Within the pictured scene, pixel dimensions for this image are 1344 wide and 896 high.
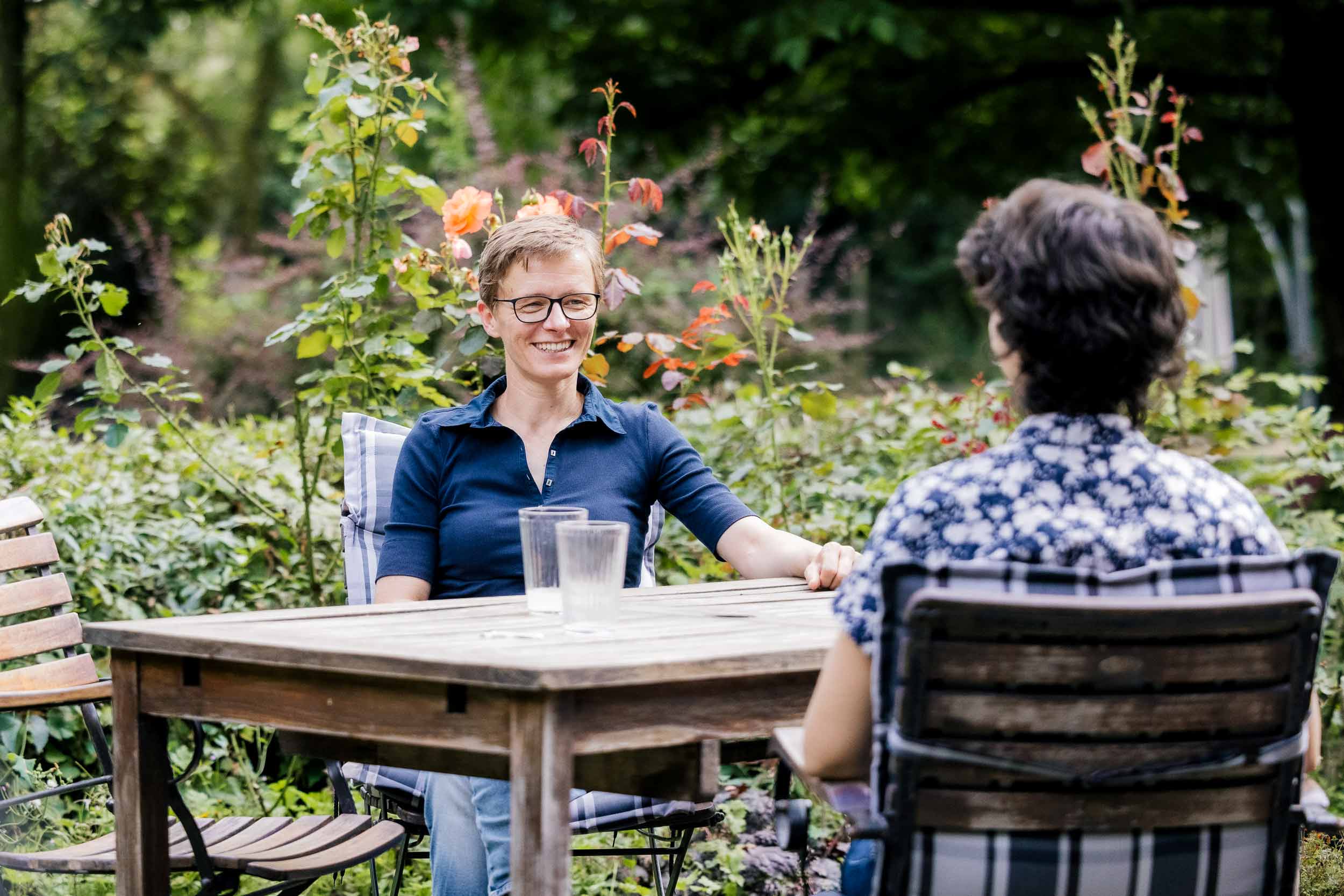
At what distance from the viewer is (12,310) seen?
891cm

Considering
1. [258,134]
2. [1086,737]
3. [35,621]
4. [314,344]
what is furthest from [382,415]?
[258,134]

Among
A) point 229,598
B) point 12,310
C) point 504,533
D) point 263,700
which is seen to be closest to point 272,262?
point 12,310

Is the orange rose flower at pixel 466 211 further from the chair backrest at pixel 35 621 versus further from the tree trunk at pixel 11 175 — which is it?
the tree trunk at pixel 11 175

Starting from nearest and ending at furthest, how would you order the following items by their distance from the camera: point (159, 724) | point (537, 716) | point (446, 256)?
point (537, 716), point (159, 724), point (446, 256)

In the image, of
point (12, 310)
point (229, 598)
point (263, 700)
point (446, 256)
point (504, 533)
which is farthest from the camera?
point (12, 310)

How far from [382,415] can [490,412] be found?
76 centimetres

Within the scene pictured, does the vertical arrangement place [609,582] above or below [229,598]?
above

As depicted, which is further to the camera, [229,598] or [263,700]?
[229,598]

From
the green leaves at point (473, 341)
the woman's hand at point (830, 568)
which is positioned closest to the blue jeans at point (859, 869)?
the woman's hand at point (830, 568)

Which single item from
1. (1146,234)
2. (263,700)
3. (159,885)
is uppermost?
(1146,234)

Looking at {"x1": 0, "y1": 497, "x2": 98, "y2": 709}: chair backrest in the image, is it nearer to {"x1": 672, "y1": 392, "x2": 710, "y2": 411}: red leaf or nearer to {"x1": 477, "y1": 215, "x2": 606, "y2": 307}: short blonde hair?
{"x1": 477, "y1": 215, "x2": 606, "y2": 307}: short blonde hair

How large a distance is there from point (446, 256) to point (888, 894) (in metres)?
2.29

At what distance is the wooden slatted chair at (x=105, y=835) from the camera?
216 cm

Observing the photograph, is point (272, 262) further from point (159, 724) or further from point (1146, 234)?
point (1146, 234)
